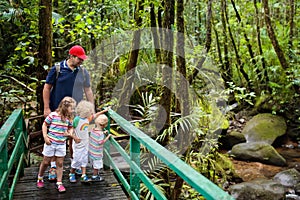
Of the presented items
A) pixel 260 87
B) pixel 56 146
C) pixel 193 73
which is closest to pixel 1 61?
pixel 193 73

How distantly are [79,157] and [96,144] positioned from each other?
0.81ft

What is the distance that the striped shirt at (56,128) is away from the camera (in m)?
3.76

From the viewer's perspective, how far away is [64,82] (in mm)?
4219

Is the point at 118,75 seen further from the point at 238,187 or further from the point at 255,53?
the point at 255,53

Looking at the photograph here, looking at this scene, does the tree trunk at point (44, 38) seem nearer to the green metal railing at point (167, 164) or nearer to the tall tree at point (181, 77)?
the green metal railing at point (167, 164)

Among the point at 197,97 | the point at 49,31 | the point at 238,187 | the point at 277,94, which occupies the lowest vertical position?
the point at 238,187

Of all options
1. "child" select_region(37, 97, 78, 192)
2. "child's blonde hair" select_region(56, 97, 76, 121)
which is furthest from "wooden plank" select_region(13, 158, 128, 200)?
"child's blonde hair" select_region(56, 97, 76, 121)

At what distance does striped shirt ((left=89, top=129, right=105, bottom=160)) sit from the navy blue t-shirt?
0.61m

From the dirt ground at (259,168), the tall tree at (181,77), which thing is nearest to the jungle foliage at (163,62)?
the tall tree at (181,77)

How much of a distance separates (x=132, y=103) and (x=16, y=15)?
3421 millimetres

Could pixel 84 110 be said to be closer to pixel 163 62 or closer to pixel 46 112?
pixel 46 112

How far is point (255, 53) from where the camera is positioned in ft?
46.4

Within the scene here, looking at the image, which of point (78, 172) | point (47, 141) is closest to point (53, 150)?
point (47, 141)

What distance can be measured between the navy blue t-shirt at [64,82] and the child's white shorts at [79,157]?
0.67 m
